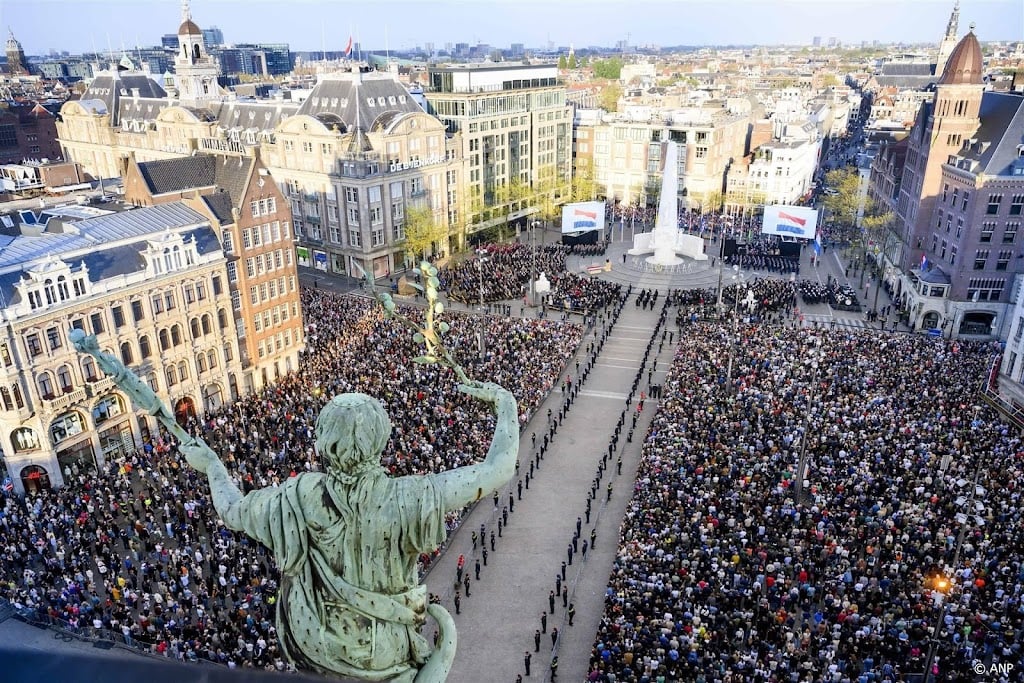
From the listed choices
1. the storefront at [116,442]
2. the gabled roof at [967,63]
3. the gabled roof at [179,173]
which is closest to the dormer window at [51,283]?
the storefront at [116,442]

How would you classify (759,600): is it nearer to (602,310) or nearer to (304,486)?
(304,486)

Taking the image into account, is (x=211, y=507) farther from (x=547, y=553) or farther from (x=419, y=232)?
(x=419, y=232)

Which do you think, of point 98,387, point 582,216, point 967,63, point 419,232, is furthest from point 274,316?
point 967,63

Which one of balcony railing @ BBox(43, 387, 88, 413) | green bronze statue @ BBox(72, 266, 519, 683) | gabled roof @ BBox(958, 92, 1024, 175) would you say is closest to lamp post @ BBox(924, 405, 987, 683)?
green bronze statue @ BBox(72, 266, 519, 683)

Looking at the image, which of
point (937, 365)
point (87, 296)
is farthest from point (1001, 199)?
point (87, 296)

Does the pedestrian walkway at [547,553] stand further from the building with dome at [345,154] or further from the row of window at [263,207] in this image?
the building with dome at [345,154]

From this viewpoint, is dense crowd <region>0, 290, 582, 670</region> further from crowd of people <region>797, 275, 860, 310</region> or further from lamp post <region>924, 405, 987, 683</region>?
crowd of people <region>797, 275, 860, 310</region>
